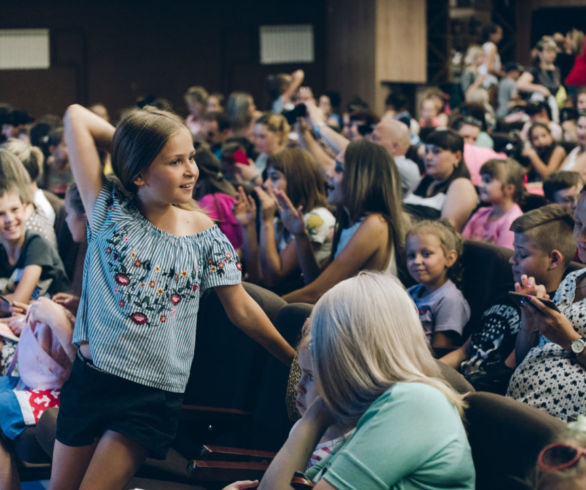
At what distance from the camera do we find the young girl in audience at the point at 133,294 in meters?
2.05

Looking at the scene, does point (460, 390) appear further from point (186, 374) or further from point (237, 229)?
point (237, 229)

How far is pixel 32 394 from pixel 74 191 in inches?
34.4

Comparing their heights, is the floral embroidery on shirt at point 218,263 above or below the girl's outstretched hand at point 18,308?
above

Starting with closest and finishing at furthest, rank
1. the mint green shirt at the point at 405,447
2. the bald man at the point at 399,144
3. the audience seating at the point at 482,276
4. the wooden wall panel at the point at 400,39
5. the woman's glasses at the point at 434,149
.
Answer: the mint green shirt at the point at 405,447 < the audience seating at the point at 482,276 < the woman's glasses at the point at 434,149 < the bald man at the point at 399,144 < the wooden wall panel at the point at 400,39

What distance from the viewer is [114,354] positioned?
6.72 feet

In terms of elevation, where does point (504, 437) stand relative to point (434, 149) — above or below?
below

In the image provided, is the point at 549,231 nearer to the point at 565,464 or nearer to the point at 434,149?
the point at 565,464

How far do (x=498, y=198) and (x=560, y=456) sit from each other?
2.90 m

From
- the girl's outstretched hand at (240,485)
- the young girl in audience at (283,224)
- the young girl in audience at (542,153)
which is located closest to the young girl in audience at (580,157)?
the young girl in audience at (542,153)

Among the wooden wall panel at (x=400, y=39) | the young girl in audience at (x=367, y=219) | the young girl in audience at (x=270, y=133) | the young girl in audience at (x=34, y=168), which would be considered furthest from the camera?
the wooden wall panel at (x=400, y=39)

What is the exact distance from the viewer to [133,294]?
206 cm

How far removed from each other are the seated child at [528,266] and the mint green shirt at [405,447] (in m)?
1.14

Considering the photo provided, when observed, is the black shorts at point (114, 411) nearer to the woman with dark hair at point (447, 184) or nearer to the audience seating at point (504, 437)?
the audience seating at point (504, 437)

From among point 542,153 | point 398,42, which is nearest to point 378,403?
point 542,153
